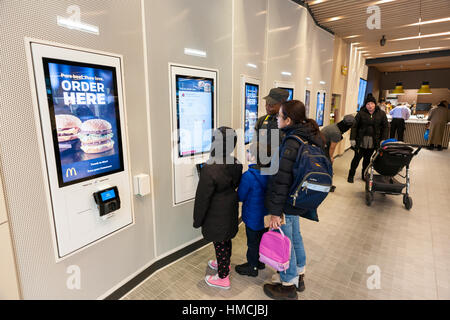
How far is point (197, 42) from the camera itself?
261 cm

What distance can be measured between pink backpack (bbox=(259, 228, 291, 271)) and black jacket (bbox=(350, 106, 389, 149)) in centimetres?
415

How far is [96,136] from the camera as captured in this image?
188 centimetres

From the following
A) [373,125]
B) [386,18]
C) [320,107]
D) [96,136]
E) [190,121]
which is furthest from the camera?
[320,107]

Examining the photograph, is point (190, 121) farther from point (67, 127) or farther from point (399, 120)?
point (399, 120)

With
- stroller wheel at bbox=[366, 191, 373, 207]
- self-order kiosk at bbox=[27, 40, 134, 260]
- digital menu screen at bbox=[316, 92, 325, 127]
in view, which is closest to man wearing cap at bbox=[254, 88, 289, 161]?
self-order kiosk at bbox=[27, 40, 134, 260]

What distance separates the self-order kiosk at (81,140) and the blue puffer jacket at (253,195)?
1.02m

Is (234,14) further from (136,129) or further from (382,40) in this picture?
(382,40)

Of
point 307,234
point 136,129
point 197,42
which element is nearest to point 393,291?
point 307,234

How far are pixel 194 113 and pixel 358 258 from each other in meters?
2.47

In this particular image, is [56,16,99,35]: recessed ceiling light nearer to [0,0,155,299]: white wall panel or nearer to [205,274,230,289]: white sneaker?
[0,0,155,299]: white wall panel

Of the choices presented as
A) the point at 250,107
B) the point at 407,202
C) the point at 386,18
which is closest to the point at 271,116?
the point at 250,107

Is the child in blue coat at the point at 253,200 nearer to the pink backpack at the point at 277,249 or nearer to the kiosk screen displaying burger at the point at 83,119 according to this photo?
the pink backpack at the point at 277,249

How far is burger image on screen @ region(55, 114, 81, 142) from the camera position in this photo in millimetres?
1638

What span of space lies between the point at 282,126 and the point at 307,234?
1.96 metres
